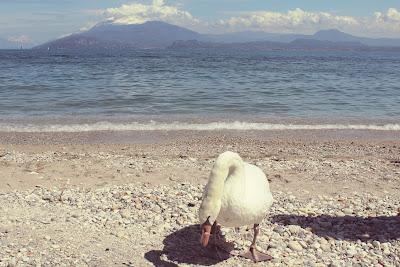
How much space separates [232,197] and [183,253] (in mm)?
1252

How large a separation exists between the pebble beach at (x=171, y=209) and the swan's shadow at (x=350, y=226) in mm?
16

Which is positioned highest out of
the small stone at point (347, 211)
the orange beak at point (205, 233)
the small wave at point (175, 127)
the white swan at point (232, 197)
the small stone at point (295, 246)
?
the white swan at point (232, 197)

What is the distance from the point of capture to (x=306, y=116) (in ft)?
70.6

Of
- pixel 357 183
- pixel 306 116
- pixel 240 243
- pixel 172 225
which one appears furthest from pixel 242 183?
pixel 306 116

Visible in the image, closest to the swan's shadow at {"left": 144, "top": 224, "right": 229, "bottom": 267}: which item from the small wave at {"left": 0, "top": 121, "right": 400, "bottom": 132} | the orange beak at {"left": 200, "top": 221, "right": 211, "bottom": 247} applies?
the orange beak at {"left": 200, "top": 221, "right": 211, "bottom": 247}

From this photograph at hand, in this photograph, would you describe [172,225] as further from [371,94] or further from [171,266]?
[371,94]

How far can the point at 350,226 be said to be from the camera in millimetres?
7945

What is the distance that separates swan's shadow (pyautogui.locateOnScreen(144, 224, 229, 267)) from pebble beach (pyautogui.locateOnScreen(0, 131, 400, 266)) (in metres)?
0.01

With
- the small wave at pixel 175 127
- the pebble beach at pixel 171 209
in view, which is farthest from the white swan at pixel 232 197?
the small wave at pixel 175 127

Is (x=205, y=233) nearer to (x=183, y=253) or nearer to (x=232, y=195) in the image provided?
(x=232, y=195)

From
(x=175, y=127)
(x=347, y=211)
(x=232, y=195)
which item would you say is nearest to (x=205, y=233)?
(x=232, y=195)

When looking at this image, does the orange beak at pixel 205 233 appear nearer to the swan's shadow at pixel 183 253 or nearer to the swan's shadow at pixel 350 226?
the swan's shadow at pixel 183 253

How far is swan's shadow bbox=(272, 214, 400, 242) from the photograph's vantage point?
24.9 ft

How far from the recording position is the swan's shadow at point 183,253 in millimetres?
6625
